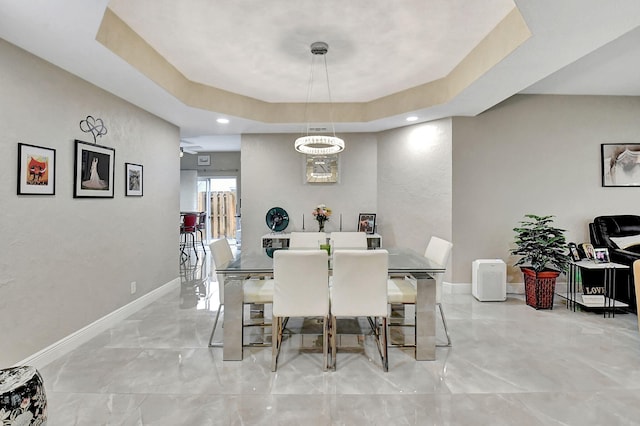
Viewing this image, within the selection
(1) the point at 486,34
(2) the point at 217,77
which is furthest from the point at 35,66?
(1) the point at 486,34

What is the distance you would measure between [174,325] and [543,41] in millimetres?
4245

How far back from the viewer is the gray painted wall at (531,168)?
447 cm

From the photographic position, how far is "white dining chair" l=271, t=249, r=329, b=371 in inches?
93.7

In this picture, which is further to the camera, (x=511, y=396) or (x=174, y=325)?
(x=174, y=325)

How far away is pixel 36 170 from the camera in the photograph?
8.36ft

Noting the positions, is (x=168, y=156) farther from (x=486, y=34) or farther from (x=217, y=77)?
(x=486, y=34)

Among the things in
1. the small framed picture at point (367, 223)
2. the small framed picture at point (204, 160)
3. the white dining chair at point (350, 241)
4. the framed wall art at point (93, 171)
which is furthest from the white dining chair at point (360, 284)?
the small framed picture at point (204, 160)

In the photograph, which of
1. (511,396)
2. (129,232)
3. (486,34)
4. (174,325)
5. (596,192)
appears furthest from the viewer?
(596,192)

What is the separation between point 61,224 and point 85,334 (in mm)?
1066

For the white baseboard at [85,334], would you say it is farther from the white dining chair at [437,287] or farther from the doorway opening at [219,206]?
the doorway opening at [219,206]

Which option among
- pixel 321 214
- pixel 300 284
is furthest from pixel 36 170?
pixel 321 214

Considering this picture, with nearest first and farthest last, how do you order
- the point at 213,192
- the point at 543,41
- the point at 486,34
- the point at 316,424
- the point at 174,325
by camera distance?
the point at 316,424 < the point at 543,41 < the point at 486,34 < the point at 174,325 < the point at 213,192

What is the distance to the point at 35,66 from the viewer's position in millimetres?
2514

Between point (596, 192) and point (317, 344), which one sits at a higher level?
point (596, 192)
